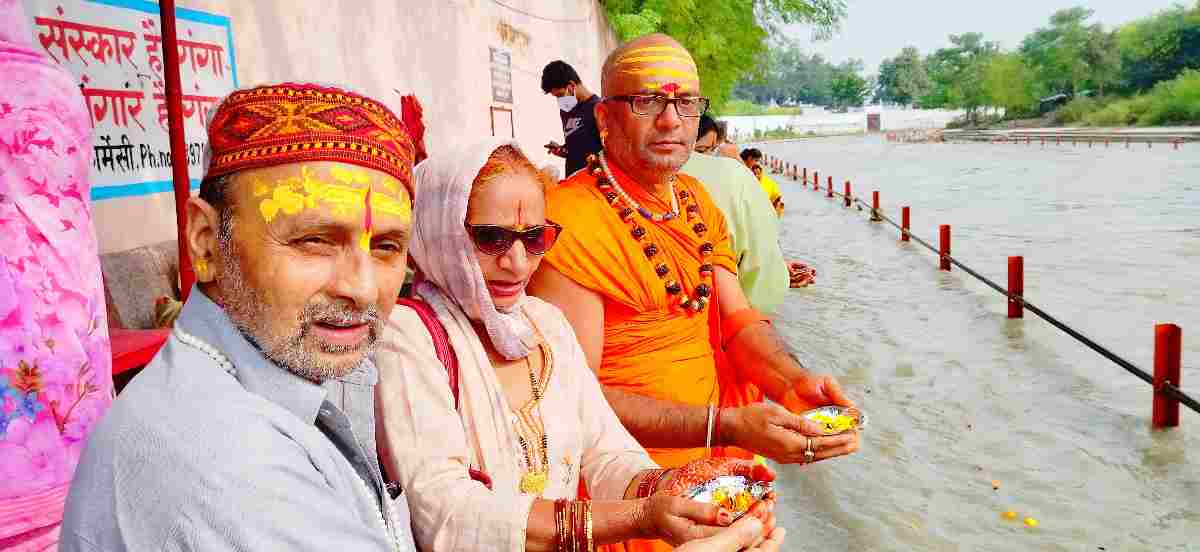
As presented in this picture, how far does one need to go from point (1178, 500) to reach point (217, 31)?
584cm

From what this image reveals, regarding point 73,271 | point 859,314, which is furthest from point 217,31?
point 859,314

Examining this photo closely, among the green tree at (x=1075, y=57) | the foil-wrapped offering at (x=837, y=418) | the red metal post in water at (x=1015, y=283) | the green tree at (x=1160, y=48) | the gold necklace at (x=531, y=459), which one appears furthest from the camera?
the green tree at (x=1075, y=57)

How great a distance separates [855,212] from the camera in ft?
76.0

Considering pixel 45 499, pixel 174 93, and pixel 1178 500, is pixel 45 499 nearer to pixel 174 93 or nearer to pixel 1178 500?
pixel 174 93

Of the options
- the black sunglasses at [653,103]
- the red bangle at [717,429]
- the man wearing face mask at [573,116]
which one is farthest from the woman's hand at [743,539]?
the man wearing face mask at [573,116]

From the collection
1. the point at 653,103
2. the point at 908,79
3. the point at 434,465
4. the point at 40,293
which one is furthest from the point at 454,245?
the point at 908,79

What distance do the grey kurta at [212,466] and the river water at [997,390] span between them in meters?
3.92

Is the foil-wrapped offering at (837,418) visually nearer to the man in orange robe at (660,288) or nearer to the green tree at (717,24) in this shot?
the man in orange robe at (660,288)

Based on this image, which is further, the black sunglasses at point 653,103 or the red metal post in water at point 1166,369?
the red metal post in water at point 1166,369

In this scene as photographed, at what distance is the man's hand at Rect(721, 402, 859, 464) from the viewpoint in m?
2.62

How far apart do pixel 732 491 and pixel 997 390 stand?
637cm

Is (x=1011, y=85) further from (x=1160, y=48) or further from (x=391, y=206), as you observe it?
(x=391, y=206)

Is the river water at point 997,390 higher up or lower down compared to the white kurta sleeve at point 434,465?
lower down

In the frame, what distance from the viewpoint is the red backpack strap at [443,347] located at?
1.96m
